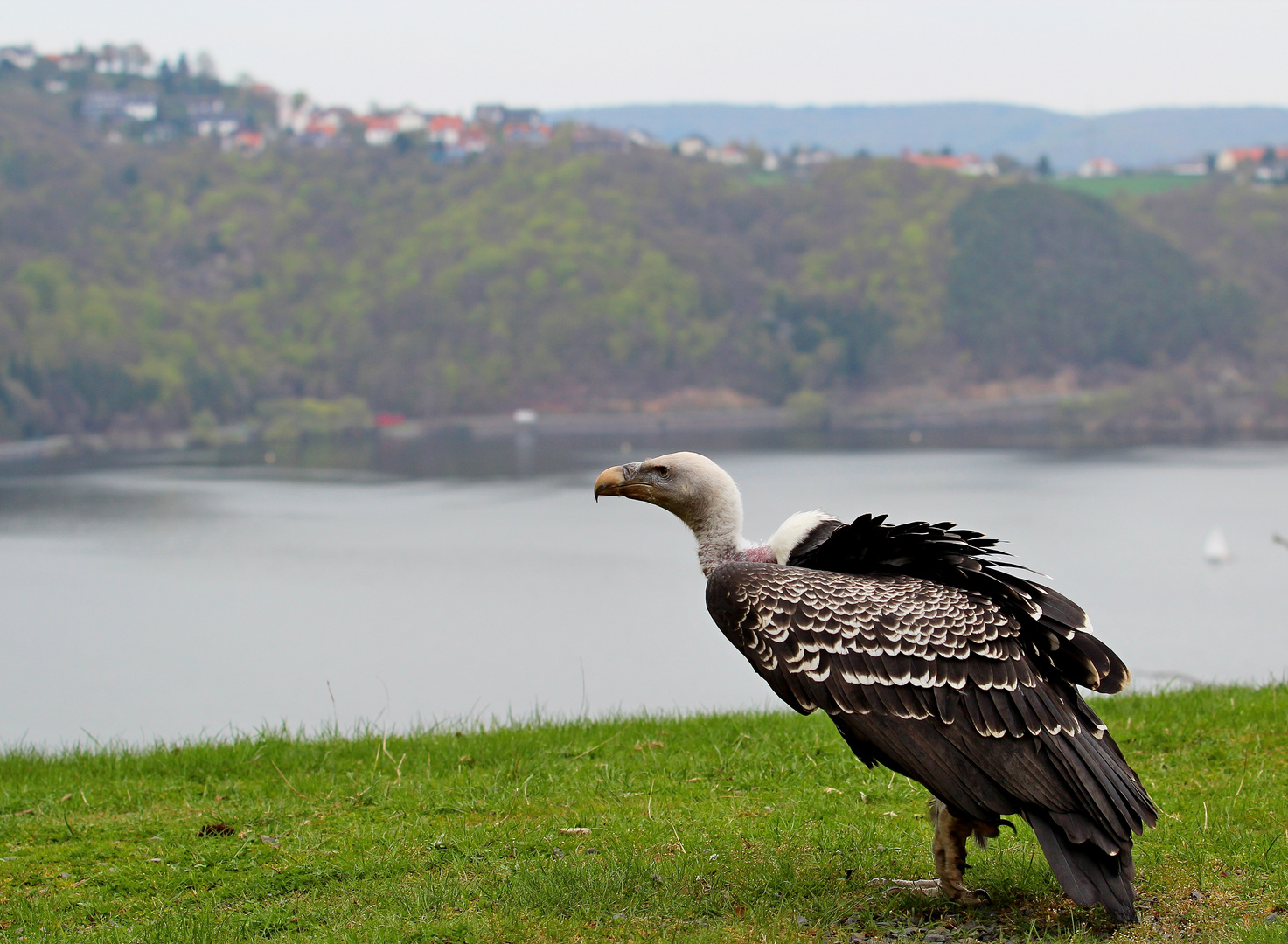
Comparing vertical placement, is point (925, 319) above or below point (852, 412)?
above

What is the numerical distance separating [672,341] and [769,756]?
82.0m

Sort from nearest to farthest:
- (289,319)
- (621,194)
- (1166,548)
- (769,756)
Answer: (769,756) → (1166,548) → (289,319) → (621,194)

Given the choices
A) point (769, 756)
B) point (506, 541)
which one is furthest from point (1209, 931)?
point (506, 541)

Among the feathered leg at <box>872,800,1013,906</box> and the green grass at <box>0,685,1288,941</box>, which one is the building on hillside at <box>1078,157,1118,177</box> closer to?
the green grass at <box>0,685,1288,941</box>

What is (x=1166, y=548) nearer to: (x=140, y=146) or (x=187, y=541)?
(x=187, y=541)

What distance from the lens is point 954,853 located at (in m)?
3.69

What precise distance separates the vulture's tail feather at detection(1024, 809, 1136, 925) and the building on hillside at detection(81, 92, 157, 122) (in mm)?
124006

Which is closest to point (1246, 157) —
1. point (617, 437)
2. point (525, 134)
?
point (525, 134)

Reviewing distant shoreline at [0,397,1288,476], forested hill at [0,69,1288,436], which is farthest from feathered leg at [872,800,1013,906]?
forested hill at [0,69,1288,436]

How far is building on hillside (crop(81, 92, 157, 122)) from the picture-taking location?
376ft

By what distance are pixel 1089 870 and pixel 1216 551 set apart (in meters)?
36.6

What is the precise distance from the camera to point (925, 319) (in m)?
91.8

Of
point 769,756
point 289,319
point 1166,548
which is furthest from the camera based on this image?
point 289,319

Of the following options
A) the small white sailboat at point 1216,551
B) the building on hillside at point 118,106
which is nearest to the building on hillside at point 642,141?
the building on hillside at point 118,106
